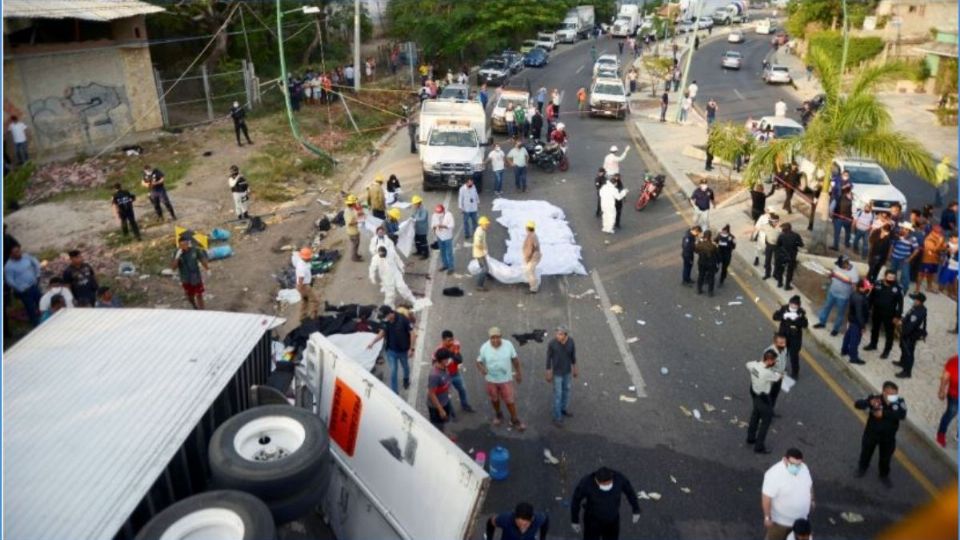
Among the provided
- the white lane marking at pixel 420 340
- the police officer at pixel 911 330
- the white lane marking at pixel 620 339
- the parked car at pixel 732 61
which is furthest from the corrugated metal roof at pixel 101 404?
the parked car at pixel 732 61

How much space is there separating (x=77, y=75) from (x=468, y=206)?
1554cm

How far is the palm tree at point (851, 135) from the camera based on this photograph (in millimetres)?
13938

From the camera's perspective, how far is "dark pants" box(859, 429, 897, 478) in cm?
831

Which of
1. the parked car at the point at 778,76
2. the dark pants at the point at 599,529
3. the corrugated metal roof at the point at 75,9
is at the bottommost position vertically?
the dark pants at the point at 599,529

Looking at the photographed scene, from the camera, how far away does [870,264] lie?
544 inches

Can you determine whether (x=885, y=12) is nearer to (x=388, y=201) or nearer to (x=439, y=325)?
(x=388, y=201)

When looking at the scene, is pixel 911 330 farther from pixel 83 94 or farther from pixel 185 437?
pixel 83 94

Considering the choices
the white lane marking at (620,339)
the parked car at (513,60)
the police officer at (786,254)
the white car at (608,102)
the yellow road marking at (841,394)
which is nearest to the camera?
the yellow road marking at (841,394)

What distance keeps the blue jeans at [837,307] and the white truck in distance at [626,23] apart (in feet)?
197

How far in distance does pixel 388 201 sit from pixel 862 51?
3906 cm

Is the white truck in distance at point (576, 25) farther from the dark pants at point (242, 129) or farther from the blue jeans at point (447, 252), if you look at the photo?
the blue jeans at point (447, 252)

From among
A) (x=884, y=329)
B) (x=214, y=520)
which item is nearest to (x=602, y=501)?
(x=214, y=520)

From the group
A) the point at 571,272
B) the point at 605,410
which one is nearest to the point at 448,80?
the point at 571,272

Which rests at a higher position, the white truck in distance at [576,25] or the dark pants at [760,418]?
the white truck in distance at [576,25]
